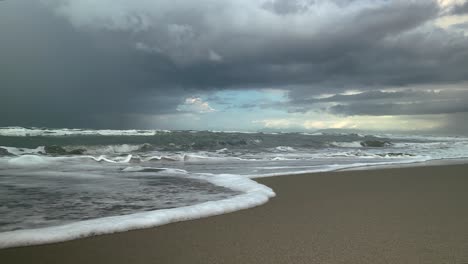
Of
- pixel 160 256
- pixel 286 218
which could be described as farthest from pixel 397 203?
pixel 160 256

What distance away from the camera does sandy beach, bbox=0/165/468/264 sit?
2.60 meters

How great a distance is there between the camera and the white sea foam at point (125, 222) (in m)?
2.99

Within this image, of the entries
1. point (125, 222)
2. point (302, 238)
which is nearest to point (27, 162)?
point (125, 222)

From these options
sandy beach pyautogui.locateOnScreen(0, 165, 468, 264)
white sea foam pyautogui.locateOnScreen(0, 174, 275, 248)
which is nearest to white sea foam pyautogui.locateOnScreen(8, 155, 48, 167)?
white sea foam pyautogui.locateOnScreen(0, 174, 275, 248)

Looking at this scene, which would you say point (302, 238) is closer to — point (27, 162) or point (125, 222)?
point (125, 222)

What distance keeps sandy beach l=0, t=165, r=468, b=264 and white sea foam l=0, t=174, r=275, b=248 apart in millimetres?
124

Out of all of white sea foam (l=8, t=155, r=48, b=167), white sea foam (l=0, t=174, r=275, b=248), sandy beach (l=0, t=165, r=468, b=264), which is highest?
white sea foam (l=8, t=155, r=48, b=167)

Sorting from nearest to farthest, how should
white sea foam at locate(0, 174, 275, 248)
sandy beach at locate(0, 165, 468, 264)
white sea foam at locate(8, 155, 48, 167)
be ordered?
sandy beach at locate(0, 165, 468, 264), white sea foam at locate(0, 174, 275, 248), white sea foam at locate(8, 155, 48, 167)

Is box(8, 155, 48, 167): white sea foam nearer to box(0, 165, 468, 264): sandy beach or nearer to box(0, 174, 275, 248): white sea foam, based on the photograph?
box(0, 174, 275, 248): white sea foam

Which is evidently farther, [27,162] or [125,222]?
[27,162]

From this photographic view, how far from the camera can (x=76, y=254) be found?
2688 mm

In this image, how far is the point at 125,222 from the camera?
349 centimetres

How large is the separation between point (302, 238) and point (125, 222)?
1.75 metres

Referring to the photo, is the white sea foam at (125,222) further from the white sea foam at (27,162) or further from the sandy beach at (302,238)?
the white sea foam at (27,162)
